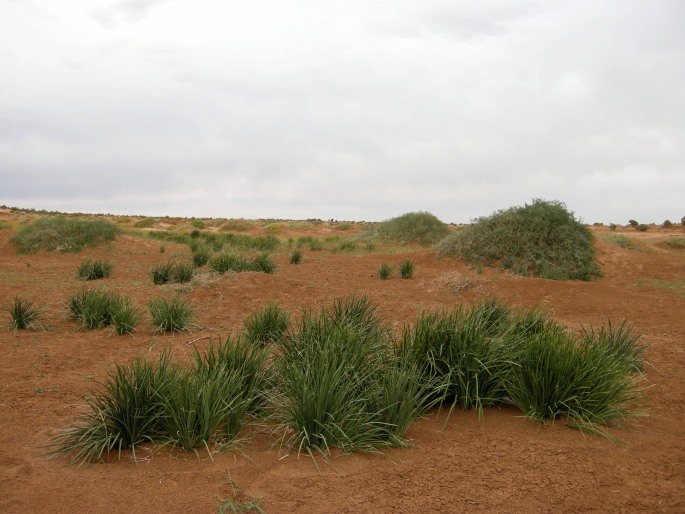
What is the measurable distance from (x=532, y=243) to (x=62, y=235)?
772 inches

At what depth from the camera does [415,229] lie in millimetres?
37062

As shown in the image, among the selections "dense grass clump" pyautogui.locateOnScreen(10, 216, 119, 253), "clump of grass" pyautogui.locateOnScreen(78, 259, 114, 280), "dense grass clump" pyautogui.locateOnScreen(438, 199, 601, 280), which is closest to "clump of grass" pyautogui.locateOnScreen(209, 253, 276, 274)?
"clump of grass" pyautogui.locateOnScreen(78, 259, 114, 280)

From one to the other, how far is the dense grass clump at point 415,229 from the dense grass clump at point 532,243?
45.0ft

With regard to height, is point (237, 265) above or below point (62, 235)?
below

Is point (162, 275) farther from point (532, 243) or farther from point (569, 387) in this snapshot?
point (532, 243)

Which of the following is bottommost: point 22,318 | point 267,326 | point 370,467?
point 370,467

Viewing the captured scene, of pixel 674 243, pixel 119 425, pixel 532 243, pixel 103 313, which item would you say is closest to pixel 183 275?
pixel 103 313

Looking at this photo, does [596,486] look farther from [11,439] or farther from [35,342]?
[35,342]

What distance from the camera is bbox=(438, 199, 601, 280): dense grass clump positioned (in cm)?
1955

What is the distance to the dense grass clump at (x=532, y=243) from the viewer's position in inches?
770

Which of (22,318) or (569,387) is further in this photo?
(22,318)

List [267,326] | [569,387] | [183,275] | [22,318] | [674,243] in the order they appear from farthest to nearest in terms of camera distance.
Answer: [674,243] < [183,275] < [22,318] < [267,326] < [569,387]

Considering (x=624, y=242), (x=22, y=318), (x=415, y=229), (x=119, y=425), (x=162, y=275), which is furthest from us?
(x=415, y=229)

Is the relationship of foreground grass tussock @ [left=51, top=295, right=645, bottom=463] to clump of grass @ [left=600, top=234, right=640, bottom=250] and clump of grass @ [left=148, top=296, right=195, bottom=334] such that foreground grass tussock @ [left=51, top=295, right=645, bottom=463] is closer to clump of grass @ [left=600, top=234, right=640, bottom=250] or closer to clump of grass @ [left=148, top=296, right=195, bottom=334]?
clump of grass @ [left=148, top=296, right=195, bottom=334]
